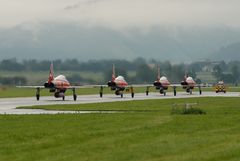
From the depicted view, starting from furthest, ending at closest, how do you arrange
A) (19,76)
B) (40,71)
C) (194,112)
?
(40,71), (19,76), (194,112)

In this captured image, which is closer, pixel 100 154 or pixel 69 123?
pixel 100 154

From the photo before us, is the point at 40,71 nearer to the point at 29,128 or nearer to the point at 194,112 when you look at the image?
the point at 194,112

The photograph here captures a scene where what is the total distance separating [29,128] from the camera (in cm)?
3409

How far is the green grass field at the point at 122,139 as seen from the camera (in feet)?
76.4

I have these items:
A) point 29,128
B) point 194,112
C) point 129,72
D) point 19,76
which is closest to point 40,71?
point 19,76

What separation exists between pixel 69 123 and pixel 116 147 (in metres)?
12.1

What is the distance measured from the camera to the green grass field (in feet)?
76.4

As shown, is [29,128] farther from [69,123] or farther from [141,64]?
[141,64]

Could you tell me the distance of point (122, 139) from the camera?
28.2 m

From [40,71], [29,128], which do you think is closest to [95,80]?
[40,71]

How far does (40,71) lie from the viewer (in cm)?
16300

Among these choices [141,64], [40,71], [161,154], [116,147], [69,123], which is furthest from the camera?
[141,64]

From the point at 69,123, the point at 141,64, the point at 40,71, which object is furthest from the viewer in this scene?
the point at 141,64

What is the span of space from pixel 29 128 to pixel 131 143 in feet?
29.3
